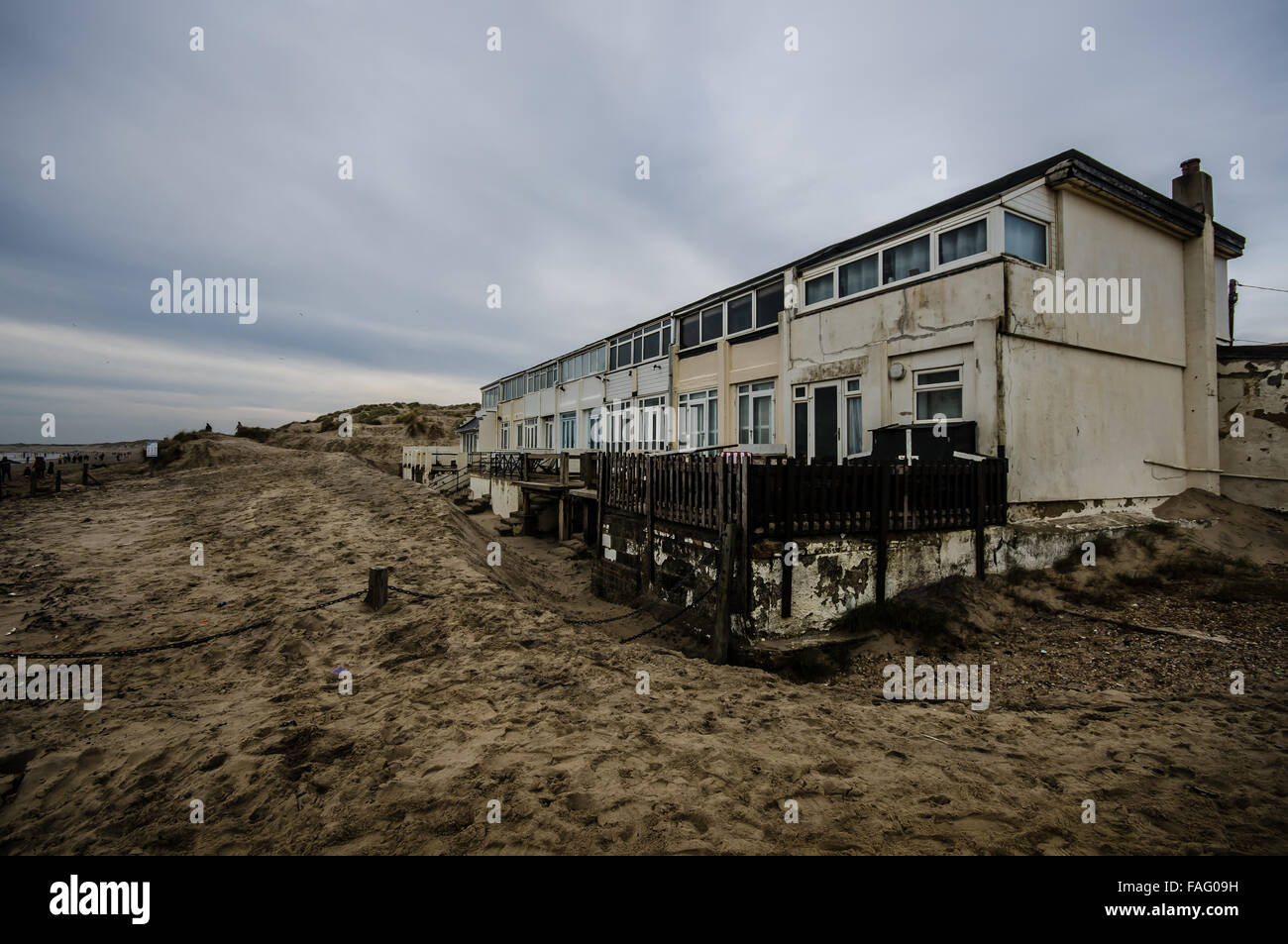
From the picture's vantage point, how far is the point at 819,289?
1348cm

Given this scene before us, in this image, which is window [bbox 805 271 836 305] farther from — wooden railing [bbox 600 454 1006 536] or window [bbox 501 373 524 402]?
window [bbox 501 373 524 402]

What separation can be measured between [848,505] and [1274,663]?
4627mm

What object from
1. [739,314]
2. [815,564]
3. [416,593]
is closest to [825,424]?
[739,314]

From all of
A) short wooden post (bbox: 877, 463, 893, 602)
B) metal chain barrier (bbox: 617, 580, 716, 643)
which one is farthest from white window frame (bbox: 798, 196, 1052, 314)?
metal chain barrier (bbox: 617, 580, 716, 643)

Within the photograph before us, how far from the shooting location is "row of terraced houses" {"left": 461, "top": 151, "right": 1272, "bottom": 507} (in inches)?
388

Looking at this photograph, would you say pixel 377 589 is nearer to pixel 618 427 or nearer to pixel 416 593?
pixel 416 593

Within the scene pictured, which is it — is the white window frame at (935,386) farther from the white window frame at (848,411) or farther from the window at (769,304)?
the window at (769,304)

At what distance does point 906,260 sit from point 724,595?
898 cm

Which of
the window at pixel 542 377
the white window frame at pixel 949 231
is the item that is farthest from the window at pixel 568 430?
the white window frame at pixel 949 231

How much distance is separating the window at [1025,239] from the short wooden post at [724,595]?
324 inches

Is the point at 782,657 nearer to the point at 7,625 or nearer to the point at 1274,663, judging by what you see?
the point at 1274,663

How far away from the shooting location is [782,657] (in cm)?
641

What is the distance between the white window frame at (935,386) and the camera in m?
10.2
